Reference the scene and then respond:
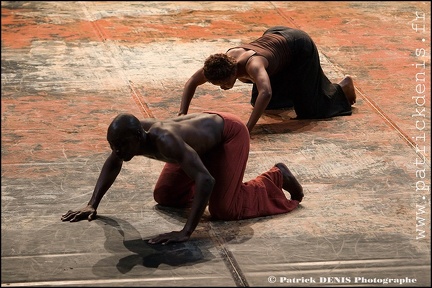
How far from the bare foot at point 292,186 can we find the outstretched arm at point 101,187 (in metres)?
1.17

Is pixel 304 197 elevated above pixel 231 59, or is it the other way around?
pixel 231 59

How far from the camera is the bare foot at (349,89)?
9.02 m

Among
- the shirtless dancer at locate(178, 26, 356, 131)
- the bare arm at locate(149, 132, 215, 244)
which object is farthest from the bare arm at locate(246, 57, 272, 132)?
the bare arm at locate(149, 132, 215, 244)

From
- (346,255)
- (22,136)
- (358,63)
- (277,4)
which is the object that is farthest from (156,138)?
(277,4)

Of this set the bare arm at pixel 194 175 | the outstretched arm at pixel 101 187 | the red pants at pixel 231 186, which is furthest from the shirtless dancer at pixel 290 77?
the bare arm at pixel 194 175

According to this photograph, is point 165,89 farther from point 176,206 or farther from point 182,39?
point 176,206

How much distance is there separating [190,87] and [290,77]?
39.9 inches

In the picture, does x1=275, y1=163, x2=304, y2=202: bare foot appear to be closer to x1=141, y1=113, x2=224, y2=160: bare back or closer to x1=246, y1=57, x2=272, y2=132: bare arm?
x1=141, y1=113, x2=224, y2=160: bare back

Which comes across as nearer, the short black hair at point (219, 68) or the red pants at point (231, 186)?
the red pants at point (231, 186)

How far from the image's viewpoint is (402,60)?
10.4 metres

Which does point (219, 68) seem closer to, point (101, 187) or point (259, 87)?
point (259, 87)

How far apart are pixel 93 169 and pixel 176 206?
3.22 feet

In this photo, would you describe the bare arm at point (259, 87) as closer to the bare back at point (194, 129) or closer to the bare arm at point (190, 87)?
the bare arm at point (190, 87)

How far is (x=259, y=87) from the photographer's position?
26.5 feet
